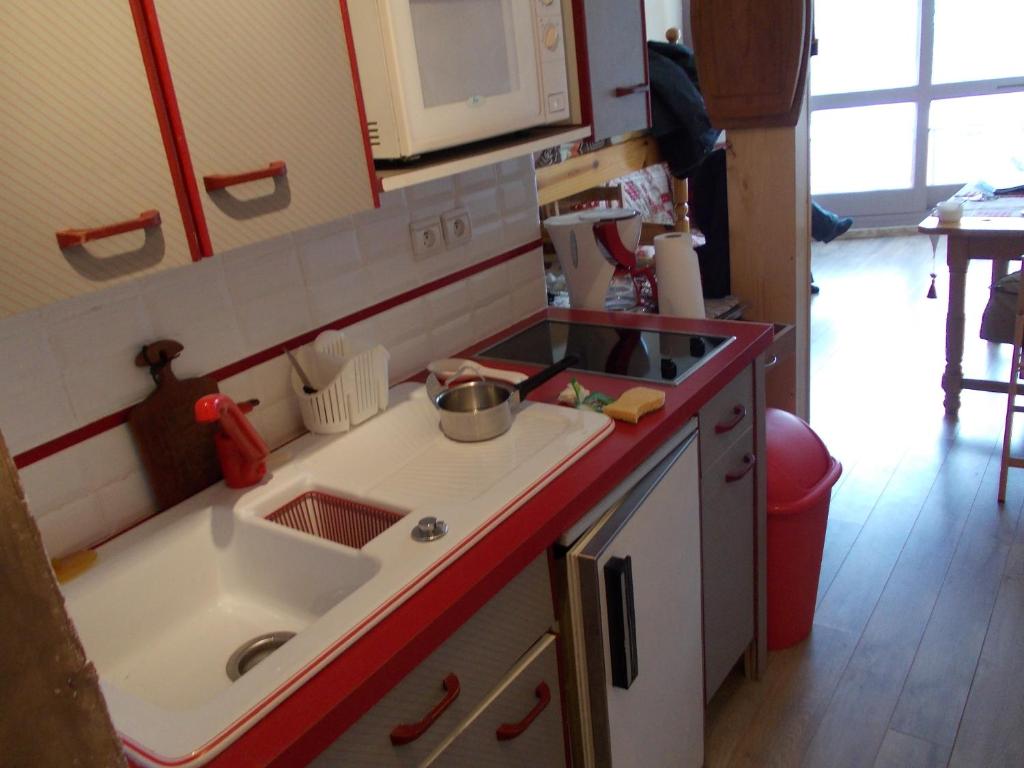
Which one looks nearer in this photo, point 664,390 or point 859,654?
point 664,390

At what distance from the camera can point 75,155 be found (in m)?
1.00

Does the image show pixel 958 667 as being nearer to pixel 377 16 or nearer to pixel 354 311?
pixel 354 311

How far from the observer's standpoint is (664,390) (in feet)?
5.71

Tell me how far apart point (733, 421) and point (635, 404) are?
0.39 m

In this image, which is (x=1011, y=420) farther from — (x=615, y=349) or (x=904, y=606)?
(x=615, y=349)

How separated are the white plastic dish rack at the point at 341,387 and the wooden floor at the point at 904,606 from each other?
119 cm

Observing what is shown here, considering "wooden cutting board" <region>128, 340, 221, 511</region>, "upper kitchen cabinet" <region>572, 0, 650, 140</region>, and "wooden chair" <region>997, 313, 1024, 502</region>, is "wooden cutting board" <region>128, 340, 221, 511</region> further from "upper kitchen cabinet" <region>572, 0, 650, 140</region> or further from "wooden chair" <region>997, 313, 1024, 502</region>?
"wooden chair" <region>997, 313, 1024, 502</region>

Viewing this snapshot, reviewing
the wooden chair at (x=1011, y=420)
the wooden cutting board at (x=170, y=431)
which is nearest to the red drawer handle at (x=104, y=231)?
the wooden cutting board at (x=170, y=431)

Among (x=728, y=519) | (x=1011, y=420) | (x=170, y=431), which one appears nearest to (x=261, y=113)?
(x=170, y=431)

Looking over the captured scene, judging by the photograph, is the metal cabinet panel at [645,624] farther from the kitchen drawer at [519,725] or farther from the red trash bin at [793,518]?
the red trash bin at [793,518]

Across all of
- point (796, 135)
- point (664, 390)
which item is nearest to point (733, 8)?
point (796, 135)

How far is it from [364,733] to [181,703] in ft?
1.11

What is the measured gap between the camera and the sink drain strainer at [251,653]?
130cm

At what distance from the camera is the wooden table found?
3.21 metres
